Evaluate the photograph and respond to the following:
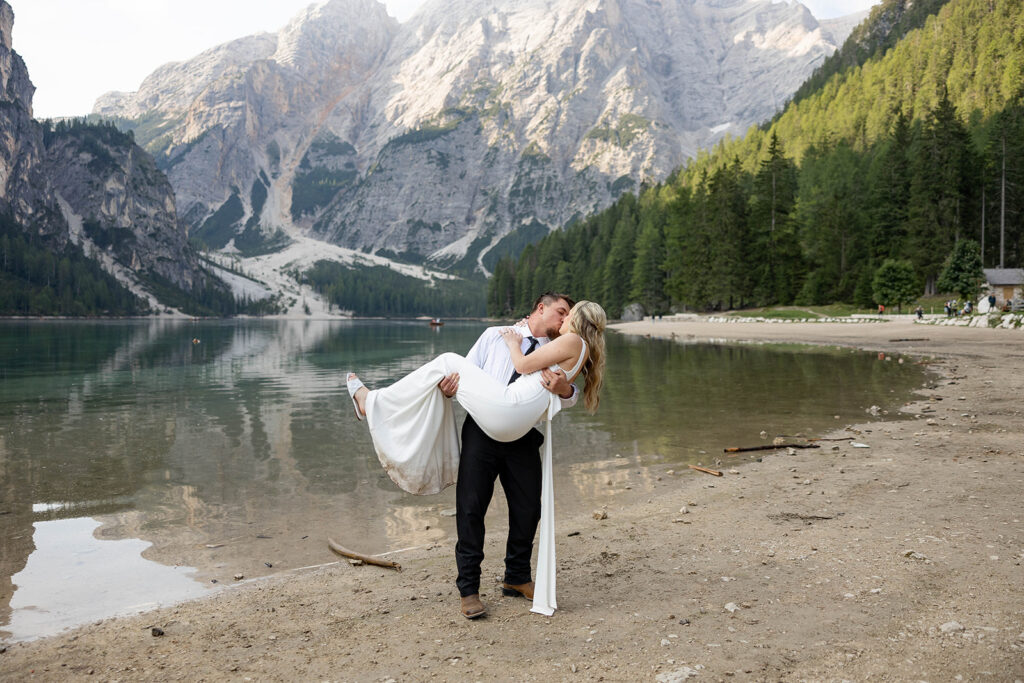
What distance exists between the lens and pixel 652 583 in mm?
6492

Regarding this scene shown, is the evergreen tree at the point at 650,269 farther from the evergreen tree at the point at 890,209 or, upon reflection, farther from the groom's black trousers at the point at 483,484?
the groom's black trousers at the point at 483,484

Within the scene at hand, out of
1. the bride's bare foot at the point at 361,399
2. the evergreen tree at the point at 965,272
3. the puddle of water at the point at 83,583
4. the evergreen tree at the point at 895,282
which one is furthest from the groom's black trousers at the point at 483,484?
the evergreen tree at the point at 895,282

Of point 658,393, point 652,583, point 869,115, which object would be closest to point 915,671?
point 652,583

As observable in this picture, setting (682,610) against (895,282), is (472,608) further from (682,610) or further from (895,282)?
(895,282)

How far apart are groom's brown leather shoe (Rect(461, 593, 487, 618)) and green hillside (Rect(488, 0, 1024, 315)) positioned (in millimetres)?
74646

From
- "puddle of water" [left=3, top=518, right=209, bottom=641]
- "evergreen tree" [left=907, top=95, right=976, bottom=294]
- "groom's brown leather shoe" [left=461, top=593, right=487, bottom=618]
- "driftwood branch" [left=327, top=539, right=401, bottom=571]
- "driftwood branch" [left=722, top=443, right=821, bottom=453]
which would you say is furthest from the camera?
"evergreen tree" [left=907, top=95, right=976, bottom=294]

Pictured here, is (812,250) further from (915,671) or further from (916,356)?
(915,671)

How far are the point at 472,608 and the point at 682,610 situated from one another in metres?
1.89

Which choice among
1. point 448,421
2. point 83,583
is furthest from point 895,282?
point 83,583

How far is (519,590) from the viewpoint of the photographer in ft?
21.2

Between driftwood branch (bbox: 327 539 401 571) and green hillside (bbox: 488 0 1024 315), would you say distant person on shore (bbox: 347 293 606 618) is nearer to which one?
driftwood branch (bbox: 327 539 401 571)

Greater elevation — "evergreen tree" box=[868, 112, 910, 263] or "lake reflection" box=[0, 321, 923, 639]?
"evergreen tree" box=[868, 112, 910, 263]

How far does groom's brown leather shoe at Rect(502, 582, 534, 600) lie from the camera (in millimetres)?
6387

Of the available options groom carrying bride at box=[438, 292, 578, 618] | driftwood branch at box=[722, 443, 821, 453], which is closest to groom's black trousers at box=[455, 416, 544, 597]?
groom carrying bride at box=[438, 292, 578, 618]
